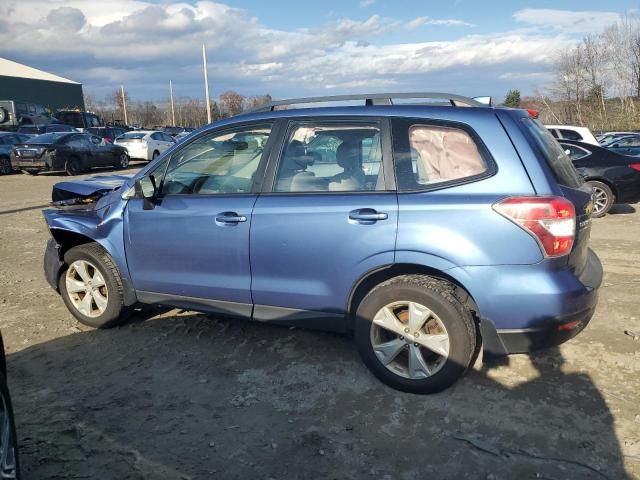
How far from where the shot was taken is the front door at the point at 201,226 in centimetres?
363

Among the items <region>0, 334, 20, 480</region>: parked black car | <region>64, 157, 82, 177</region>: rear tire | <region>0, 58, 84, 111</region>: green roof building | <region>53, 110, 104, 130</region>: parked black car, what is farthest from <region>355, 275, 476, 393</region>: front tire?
<region>0, 58, 84, 111</region>: green roof building

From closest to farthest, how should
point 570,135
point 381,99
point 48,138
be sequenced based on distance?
point 381,99, point 570,135, point 48,138

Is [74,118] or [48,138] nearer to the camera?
[48,138]

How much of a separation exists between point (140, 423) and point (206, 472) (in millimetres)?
648

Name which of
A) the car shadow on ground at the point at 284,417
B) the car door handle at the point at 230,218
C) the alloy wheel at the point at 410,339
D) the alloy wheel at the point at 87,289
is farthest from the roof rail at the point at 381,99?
the alloy wheel at the point at 87,289

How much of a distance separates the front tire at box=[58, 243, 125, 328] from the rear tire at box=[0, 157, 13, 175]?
54.0ft

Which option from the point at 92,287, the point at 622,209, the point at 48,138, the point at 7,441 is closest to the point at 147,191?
the point at 92,287

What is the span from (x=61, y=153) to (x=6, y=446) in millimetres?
17346

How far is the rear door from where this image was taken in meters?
3.21

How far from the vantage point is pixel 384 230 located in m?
3.15

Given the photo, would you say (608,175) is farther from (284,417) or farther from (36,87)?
(36,87)

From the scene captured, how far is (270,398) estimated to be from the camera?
A: 3.29m

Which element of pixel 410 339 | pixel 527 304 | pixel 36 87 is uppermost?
pixel 36 87

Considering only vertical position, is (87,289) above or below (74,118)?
below
